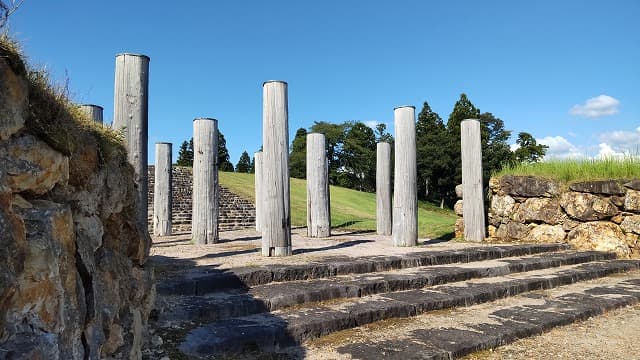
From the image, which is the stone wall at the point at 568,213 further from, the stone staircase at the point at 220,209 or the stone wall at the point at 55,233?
the stone wall at the point at 55,233

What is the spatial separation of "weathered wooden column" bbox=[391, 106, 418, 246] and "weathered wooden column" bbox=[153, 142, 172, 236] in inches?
250

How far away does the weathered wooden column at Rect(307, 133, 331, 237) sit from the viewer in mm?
12094

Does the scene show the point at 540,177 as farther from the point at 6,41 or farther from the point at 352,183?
the point at 352,183

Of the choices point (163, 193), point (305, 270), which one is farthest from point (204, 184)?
point (305, 270)

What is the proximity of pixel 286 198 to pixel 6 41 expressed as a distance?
588cm

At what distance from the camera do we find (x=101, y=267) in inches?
97.2

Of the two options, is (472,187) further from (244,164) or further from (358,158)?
(244,164)

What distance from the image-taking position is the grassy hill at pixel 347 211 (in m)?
14.7

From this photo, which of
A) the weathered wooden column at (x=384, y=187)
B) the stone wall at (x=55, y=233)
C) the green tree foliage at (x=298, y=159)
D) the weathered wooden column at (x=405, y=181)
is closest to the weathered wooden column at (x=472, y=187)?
the weathered wooden column at (x=405, y=181)

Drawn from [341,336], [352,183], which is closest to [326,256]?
[341,336]

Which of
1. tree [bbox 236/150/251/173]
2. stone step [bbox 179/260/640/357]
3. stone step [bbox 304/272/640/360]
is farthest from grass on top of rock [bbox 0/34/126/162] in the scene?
tree [bbox 236/150/251/173]

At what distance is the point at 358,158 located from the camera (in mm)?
53531

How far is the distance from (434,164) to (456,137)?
113 inches

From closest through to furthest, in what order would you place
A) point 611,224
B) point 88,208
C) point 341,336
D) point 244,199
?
1. point 88,208
2. point 341,336
3. point 611,224
4. point 244,199
